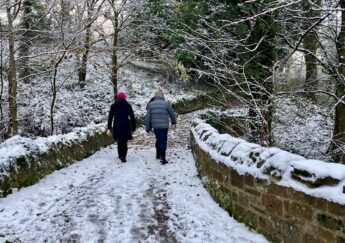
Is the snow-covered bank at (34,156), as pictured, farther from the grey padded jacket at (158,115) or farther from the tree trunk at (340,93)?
the tree trunk at (340,93)

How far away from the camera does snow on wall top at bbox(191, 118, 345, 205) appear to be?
3.60 metres

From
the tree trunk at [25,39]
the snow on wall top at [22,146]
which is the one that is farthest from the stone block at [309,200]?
the tree trunk at [25,39]

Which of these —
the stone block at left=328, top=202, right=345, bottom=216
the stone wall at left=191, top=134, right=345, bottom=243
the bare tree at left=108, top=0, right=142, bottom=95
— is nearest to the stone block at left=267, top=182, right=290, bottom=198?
the stone wall at left=191, top=134, right=345, bottom=243

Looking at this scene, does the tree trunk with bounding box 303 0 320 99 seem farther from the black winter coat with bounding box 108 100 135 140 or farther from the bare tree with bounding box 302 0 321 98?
the black winter coat with bounding box 108 100 135 140

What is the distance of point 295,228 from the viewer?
408 centimetres

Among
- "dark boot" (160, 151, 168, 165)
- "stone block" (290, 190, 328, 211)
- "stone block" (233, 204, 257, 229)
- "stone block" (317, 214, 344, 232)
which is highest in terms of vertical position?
"stone block" (290, 190, 328, 211)

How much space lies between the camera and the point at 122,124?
33.6ft

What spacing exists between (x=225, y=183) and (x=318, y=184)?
7.07 ft

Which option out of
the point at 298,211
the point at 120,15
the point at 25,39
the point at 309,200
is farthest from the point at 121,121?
the point at 25,39

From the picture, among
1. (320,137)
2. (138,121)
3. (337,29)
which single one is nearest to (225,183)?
(337,29)

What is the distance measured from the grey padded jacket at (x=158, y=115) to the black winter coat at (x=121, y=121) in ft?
1.61

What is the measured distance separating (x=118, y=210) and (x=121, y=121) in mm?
4758

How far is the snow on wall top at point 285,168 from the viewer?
3604 millimetres

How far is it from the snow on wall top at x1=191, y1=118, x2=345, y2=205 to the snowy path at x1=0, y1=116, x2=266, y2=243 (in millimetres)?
765
